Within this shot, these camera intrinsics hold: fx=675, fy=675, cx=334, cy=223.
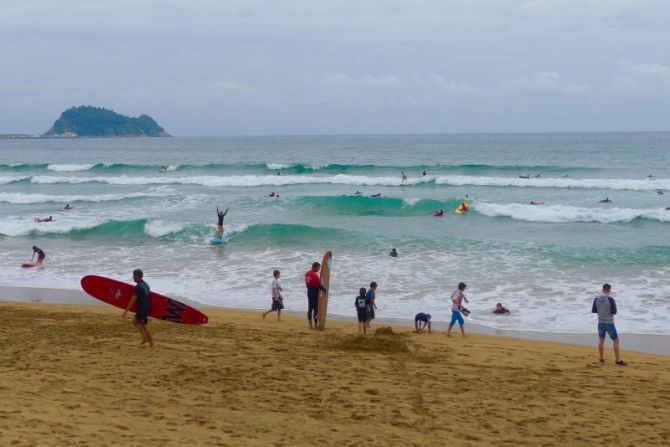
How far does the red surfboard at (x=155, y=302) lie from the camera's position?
1276cm

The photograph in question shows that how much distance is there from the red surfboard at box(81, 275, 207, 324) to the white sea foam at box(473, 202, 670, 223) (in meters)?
21.8

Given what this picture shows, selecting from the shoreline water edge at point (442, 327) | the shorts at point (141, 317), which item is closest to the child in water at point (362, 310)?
the shoreline water edge at point (442, 327)

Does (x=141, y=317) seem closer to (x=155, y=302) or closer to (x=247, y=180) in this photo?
(x=155, y=302)

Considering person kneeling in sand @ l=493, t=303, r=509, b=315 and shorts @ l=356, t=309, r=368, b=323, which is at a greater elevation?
shorts @ l=356, t=309, r=368, b=323

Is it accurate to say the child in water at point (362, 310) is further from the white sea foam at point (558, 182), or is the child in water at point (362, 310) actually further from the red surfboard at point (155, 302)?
the white sea foam at point (558, 182)

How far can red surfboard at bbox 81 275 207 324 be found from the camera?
12758 millimetres

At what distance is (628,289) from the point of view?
56.4 feet

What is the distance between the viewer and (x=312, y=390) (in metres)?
8.70

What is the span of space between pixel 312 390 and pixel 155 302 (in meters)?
5.23

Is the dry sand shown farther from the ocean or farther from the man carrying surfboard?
the ocean

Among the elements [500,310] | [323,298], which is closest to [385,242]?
[500,310]

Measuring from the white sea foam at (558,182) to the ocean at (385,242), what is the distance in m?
0.13

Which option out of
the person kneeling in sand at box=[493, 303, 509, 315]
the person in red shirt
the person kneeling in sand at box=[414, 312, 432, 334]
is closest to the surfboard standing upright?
the person in red shirt

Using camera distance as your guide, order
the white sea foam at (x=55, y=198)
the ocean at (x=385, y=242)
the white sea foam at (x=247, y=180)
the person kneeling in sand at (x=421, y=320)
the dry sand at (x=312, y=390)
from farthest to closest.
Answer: the white sea foam at (x=247, y=180), the white sea foam at (x=55, y=198), the ocean at (x=385, y=242), the person kneeling in sand at (x=421, y=320), the dry sand at (x=312, y=390)
